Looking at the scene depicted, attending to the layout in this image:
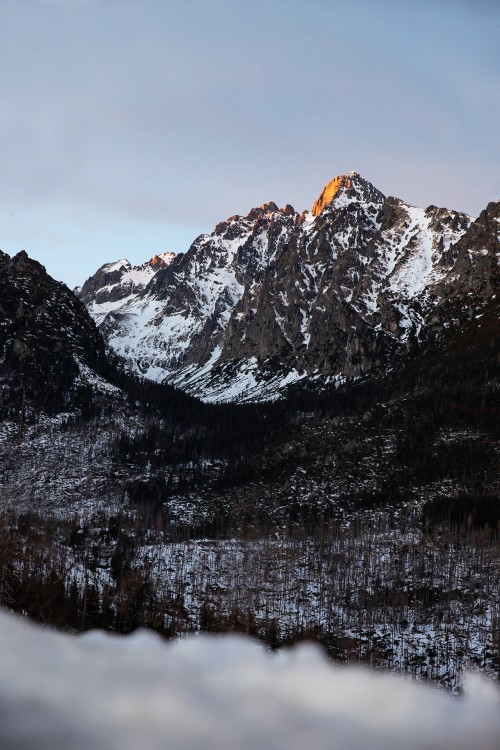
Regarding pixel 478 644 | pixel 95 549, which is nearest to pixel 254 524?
pixel 95 549

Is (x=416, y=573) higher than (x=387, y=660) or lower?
higher

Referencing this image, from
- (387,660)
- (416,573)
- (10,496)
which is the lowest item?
(387,660)

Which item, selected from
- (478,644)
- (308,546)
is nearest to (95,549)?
(308,546)

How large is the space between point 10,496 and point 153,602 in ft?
291

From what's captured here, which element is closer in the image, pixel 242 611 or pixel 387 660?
pixel 387 660

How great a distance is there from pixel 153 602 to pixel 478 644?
157 feet

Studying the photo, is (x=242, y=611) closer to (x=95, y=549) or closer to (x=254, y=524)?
(x=95, y=549)

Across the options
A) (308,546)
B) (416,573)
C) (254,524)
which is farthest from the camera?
(254,524)

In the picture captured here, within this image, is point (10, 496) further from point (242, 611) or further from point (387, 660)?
point (387, 660)

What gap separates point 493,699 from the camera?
14.2 m

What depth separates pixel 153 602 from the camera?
392ft

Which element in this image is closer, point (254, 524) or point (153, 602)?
point (153, 602)

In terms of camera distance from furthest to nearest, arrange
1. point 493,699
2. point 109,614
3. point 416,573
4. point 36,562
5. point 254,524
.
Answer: point 254,524, point 416,573, point 36,562, point 109,614, point 493,699

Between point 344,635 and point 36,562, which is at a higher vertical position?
point 36,562
